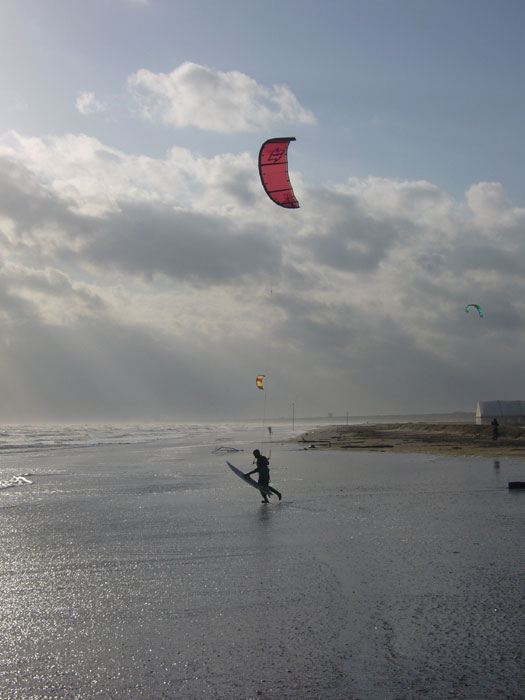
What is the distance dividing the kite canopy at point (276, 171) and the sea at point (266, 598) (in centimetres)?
1016

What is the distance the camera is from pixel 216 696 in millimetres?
5152

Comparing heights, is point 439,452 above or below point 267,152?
below

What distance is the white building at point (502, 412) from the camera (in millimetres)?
60300

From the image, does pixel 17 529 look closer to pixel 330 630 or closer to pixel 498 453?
pixel 330 630

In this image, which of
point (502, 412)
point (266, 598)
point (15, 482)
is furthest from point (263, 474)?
point (502, 412)

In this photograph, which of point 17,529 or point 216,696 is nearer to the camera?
point 216,696

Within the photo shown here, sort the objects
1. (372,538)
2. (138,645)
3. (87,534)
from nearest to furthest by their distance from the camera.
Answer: (138,645), (372,538), (87,534)

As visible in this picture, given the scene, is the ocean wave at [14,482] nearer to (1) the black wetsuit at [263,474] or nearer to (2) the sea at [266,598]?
(2) the sea at [266,598]

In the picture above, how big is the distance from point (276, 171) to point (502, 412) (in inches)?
1936

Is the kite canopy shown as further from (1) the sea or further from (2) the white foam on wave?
(2) the white foam on wave

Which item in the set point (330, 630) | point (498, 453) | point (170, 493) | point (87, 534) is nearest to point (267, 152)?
point (170, 493)

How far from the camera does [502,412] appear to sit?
61.7 meters

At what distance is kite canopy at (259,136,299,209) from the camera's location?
2059 cm

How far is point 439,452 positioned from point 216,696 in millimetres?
31061
